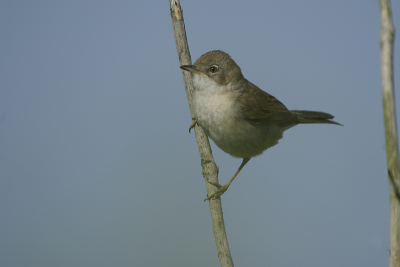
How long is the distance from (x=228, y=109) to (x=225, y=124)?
0.47 feet

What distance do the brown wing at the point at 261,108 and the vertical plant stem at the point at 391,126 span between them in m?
1.92

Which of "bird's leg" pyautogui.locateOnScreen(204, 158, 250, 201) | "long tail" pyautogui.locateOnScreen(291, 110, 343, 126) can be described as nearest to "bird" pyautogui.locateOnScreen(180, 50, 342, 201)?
"bird's leg" pyautogui.locateOnScreen(204, 158, 250, 201)

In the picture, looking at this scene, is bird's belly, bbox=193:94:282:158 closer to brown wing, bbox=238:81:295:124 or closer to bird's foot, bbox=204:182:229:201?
brown wing, bbox=238:81:295:124

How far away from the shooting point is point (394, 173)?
1.18 metres

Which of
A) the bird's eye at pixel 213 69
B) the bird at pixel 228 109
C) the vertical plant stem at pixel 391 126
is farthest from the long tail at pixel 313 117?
the vertical plant stem at pixel 391 126

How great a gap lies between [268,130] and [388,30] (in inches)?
86.8

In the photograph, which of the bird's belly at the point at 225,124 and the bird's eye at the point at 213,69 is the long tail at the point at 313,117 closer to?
the bird's belly at the point at 225,124

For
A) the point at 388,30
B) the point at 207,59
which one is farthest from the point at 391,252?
the point at 207,59

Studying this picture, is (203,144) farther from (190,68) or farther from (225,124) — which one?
(190,68)

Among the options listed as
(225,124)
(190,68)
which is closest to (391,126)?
(225,124)

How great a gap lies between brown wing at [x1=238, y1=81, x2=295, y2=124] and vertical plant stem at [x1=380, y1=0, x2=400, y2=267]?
1920 mm

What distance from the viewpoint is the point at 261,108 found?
3.28 m

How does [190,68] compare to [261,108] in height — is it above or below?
above

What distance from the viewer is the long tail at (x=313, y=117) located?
11.5 ft
